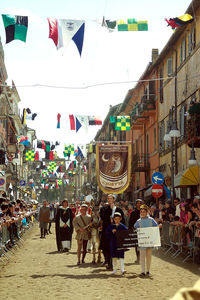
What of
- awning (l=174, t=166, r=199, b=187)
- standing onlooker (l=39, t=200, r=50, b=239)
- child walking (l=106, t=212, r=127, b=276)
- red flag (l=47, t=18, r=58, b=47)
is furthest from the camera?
standing onlooker (l=39, t=200, r=50, b=239)

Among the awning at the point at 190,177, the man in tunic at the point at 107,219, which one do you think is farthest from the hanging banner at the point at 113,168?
the man in tunic at the point at 107,219

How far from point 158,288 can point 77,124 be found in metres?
21.8

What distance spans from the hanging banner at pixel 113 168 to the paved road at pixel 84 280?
29.4 ft

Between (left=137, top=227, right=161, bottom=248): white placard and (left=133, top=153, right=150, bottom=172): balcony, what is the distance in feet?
96.5

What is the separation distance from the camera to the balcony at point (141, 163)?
137ft

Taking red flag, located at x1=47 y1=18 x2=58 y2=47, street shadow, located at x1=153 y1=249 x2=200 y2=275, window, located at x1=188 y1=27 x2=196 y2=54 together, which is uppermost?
window, located at x1=188 y1=27 x2=196 y2=54

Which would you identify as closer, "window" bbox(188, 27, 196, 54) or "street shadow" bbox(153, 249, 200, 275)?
"street shadow" bbox(153, 249, 200, 275)

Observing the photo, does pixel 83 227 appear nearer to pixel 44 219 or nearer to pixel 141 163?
pixel 44 219

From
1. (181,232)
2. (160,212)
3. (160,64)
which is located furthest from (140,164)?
(181,232)

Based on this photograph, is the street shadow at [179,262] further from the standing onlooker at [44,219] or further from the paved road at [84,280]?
the standing onlooker at [44,219]

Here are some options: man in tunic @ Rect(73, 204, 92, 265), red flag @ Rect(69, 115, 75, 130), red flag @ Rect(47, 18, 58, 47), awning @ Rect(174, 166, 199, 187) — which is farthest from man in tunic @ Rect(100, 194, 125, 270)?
red flag @ Rect(69, 115, 75, 130)

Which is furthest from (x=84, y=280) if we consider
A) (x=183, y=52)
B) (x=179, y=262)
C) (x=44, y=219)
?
(x=183, y=52)

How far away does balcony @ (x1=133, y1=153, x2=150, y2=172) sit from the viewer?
137 feet

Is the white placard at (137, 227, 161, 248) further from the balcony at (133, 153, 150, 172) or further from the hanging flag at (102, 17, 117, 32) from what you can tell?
the balcony at (133, 153, 150, 172)
